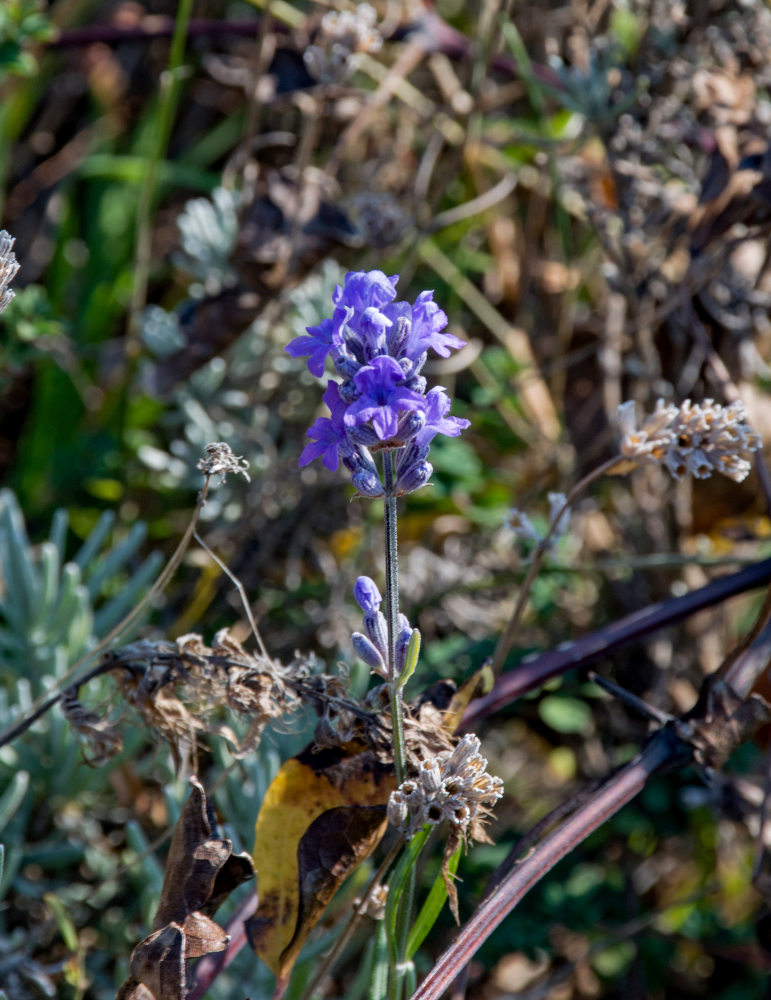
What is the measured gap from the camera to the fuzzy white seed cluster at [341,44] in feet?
4.42

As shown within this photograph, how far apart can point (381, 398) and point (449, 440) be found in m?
Result: 1.16

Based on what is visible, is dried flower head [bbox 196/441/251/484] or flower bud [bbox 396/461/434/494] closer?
flower bud [bbox 396/461/434/494]

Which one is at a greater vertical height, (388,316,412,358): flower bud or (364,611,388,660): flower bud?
(388,316,412,358): flower bud

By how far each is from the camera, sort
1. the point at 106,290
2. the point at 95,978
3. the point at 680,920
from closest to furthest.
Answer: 1. the point at 95,978
2. the point at 680,920
3. the point at 106,290

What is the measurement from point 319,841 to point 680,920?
0.98m

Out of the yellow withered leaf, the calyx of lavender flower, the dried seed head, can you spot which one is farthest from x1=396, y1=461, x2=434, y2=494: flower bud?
the dried seed head

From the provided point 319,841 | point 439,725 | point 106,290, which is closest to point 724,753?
point 439,725

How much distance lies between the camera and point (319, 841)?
86 cm

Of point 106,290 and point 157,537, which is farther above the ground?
point 106,290

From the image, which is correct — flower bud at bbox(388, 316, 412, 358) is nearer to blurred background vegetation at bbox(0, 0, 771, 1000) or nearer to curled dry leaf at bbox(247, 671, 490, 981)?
curled dry leaf at bbox(247, 671, 490, 981)

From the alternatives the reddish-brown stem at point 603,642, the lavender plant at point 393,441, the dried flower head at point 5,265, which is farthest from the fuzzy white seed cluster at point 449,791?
the dried flower head at point 5,265

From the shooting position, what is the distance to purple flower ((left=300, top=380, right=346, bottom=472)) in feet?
2.36

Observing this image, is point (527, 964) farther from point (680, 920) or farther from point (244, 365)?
point (244, 365)

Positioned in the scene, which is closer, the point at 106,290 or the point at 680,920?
the point at 680,920
